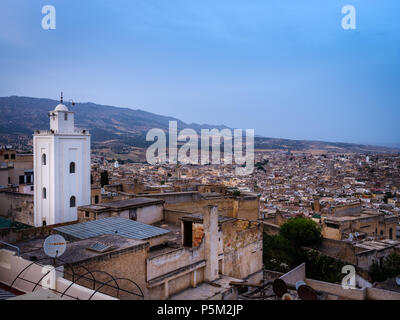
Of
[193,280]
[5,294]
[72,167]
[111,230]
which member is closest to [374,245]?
[193,280]

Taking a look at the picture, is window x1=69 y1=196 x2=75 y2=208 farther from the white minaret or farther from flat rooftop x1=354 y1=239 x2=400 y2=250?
flat rooftop x1=354 y1=239 x2=400 y2=250

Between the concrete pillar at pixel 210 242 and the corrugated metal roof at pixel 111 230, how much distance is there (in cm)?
104

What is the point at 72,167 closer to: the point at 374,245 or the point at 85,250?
the point at 85,250

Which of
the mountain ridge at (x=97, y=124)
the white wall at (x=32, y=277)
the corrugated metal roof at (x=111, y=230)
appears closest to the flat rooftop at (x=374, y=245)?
the corrugated metal roof at (x=111, y=230)

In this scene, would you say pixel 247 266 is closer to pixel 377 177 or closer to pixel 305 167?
pixel 377 177

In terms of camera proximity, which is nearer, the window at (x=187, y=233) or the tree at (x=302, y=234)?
the window at (x=187, y=233)

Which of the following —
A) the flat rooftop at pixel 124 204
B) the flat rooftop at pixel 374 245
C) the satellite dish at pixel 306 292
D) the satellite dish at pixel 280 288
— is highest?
the flat rooftop at pixel 124 204

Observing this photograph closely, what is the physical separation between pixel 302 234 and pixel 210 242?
8.76 meters

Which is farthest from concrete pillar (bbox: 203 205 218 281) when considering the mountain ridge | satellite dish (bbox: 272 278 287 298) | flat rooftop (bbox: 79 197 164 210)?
the mountain ridge

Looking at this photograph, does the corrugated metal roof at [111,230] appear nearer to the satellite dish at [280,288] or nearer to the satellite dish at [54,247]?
the satellite dish at [54,247]

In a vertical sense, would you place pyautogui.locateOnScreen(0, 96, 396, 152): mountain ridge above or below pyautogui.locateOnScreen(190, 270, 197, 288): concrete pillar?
above

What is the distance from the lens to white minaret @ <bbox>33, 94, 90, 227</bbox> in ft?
42.5

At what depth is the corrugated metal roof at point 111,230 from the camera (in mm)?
7863

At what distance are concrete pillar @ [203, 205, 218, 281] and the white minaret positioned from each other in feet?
23.5
